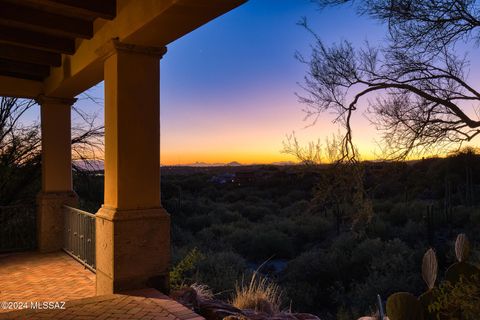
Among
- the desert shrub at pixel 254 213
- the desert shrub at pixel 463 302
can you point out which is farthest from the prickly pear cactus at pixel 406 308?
the desert shrub at pixel 254 213

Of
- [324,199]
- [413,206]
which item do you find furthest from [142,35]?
[413,206]

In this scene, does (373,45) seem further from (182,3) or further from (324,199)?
(182,3)

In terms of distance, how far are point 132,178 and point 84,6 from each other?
2.15 metres

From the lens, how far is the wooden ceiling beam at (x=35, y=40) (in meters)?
5.91

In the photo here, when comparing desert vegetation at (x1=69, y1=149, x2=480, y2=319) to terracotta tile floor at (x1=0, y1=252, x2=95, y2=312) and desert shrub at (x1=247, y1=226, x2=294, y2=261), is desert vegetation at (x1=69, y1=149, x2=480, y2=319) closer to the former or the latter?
desert shrub at (x1=247, y1=226, x2=294, y2=261)

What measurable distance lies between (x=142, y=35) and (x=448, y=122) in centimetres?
584

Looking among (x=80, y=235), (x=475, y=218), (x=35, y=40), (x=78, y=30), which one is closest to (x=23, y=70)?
(x=35, y=40)

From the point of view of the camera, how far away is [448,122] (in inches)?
296

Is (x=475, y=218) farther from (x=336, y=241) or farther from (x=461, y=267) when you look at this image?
(x=461, y=267)

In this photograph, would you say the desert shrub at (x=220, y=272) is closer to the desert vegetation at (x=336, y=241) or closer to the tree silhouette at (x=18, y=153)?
the desert vegetation at (x=336, y=241)

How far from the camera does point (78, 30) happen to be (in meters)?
5.72

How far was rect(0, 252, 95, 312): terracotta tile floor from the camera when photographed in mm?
5688

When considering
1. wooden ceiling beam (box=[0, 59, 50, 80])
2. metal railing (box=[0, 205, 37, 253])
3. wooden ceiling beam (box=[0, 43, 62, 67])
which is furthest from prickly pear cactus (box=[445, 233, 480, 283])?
metal railing (box=[0, 205, 37, 253])

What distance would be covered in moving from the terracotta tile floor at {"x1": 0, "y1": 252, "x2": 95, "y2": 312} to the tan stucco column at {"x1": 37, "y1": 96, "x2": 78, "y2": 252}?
1.53 feet
